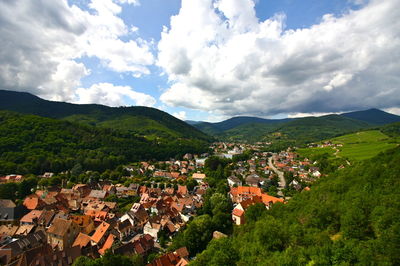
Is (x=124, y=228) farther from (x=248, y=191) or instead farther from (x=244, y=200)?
(x=248, y=191)

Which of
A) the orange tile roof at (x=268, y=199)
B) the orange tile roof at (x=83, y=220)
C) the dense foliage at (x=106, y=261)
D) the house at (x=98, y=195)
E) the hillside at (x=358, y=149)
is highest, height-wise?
the hillside at (x=358, y=149)

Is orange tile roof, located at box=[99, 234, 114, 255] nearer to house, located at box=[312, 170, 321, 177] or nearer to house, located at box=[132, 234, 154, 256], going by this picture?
house, located at box=[132, 234, 154, 256]

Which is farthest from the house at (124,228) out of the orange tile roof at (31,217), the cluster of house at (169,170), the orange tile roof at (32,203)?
the cluster of house at (169,170)

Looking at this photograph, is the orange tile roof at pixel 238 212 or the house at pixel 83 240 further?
the orange tile roof at pixel 238 212

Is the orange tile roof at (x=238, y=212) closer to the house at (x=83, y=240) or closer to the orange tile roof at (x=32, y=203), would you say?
the house at (x=83, y=240)

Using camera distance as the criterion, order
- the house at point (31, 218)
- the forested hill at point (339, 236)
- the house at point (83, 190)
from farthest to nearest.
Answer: the house at point (83, 190) < the house at point (31, 218) < the forested hill at point (339, 236)

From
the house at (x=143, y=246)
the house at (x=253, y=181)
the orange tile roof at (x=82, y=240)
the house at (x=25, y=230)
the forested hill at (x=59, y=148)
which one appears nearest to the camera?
the house at (x=143, y=246)
